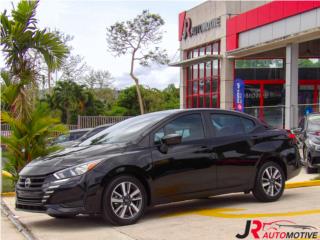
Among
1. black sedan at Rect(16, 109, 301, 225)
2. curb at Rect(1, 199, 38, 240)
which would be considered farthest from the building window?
curb at Rect(1, 199, 38, 240)

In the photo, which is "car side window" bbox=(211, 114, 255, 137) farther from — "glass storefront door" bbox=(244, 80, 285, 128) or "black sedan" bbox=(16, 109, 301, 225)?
"glass storefront door" bbox=(244, 80, 285, 128)

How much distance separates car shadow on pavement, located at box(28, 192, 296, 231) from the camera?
7.74 metres

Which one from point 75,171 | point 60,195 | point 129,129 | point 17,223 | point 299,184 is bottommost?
point 17,223

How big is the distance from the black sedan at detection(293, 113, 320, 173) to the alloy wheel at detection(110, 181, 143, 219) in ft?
22.8

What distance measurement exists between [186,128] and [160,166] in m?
0.89

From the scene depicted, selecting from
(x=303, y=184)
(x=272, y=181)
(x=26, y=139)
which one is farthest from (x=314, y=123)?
(x=26, y=139)

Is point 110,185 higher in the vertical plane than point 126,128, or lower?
lower

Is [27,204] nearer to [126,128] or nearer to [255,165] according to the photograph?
[126,128]

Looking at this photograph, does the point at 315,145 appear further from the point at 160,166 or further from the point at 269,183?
the point at 160,166

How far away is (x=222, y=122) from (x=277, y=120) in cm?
1627

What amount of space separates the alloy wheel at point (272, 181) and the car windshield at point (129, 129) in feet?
6.29

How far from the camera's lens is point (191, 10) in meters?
34.6

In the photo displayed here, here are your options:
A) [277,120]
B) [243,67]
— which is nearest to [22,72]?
[277,120]

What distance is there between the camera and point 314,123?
47.6ft
